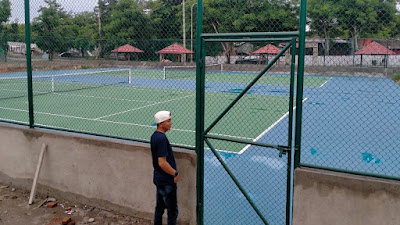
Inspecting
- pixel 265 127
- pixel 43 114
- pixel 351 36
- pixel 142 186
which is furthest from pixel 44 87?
pixel 351 36

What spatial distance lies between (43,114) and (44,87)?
10.5m

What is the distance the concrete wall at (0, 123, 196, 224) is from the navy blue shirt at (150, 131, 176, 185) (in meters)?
0.74

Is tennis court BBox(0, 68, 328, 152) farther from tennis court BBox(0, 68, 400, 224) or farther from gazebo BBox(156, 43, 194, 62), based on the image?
gazebo BBox(156, 43, 194, 62)

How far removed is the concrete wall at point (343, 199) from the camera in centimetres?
472

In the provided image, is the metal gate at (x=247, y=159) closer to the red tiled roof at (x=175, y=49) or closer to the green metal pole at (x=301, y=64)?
the green metal pole at (x=301, y=64)

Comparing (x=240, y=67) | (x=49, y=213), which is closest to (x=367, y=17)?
(x=49, y=213)

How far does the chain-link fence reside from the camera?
18.9ft

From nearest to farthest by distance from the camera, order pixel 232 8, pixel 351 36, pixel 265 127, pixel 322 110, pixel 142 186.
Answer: pixel 351 36 < pixel 142 186 < pixel 232 8 < pixel 265 127 < pixel 322 110

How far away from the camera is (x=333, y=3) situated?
529 centimetres

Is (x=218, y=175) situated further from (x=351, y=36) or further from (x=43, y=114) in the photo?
(x=43, y=114)

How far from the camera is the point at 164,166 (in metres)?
4.97

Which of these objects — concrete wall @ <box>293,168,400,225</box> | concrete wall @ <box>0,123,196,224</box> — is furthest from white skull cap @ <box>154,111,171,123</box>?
concrete wall @ <box>293,168,400,225</box>

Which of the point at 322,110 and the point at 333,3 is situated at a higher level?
the point at 333,3

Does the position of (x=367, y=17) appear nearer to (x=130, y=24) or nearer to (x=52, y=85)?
(x=130, y=24)
